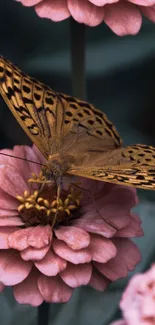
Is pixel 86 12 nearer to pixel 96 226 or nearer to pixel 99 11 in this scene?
pixel 99 11

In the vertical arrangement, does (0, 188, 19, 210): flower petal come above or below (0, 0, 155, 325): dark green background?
below

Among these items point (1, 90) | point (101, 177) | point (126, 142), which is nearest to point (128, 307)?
point (101, 177)

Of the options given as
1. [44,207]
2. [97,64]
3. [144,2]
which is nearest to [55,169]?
[44,207]

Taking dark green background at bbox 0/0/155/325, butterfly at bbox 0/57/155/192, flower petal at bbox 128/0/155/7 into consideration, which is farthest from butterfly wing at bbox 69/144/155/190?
dark green background at bbox 0/0/155/325

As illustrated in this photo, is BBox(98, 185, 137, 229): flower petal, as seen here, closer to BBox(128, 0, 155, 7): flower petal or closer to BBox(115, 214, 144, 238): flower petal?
BBox(115, 214, 144, 238): flower petal

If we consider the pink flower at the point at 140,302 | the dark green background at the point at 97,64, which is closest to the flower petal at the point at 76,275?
the pink flower at the point at 140,302

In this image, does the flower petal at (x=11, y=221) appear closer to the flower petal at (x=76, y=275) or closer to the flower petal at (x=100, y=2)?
the flower petal at (x=76, y=275)
